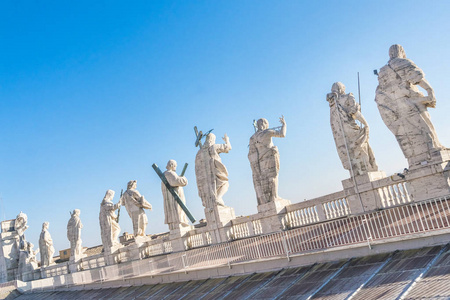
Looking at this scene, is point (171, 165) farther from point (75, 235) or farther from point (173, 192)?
point (75, 235)

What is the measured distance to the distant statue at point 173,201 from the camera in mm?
16016

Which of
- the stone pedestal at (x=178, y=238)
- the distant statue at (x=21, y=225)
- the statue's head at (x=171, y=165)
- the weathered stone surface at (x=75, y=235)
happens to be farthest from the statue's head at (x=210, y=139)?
the distant statue at (x=21, y=225)

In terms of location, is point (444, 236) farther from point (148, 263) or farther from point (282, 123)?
point (148, 263)

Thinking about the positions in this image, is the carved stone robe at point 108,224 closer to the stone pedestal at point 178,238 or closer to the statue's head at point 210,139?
the stone pedestal at point 178,238

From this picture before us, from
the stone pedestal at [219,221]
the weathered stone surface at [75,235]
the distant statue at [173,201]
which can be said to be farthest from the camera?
the weathered stone surface at [75,235]

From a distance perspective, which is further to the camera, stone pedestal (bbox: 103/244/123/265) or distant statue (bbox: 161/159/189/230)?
stone pedestal (bbox: 103/244/123/265)

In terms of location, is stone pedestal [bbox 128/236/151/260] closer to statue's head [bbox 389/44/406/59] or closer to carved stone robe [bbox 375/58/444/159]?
carved stone robe [bbox 375/58/444/159]

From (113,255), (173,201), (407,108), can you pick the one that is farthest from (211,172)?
(113,255)

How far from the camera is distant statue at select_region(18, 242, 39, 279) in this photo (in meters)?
25.5

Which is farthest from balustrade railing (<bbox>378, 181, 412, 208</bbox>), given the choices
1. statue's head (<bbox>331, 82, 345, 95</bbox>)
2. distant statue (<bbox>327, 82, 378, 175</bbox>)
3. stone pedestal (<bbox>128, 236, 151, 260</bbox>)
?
stone pedestal (<bbox>128, 236, 151, 260</bbox>)

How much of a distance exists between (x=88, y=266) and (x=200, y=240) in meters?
8.72

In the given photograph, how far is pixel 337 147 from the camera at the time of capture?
11.4 m

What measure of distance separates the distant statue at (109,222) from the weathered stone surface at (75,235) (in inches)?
123

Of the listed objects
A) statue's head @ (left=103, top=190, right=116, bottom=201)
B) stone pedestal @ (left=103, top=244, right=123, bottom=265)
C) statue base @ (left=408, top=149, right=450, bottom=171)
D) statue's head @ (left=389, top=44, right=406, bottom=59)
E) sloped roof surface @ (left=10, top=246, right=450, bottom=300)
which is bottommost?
sloped roof surface @ (left=10, top=246, right=450, bottom=300)
